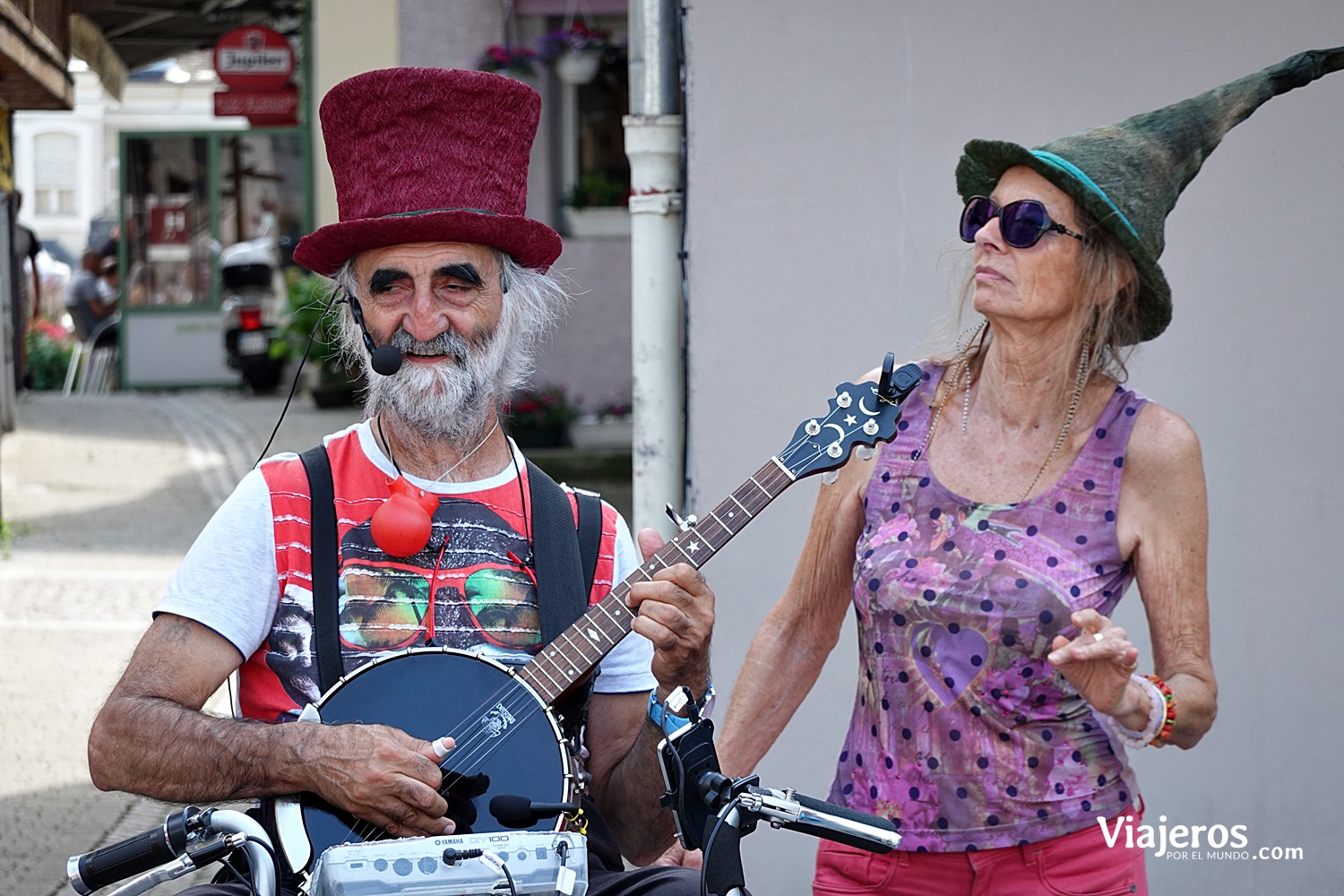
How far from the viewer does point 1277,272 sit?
3.70m

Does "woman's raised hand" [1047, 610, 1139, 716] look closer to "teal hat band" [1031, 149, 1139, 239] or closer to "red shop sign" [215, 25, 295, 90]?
"teal hat band" [1031, 149, 1139, 239]

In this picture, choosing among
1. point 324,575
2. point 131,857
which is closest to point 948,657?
point 324,575

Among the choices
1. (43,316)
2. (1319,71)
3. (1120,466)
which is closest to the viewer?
(1120,466)

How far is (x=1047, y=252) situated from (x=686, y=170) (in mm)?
1458

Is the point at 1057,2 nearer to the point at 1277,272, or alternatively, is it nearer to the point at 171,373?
the point at 1277,272

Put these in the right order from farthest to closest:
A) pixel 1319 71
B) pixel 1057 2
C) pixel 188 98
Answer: pixel 188 98
pixel 1057 2
pixel 1319 71

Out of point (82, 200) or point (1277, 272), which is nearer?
point (1277, 272)

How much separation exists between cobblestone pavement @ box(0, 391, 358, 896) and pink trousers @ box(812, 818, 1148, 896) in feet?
9.09

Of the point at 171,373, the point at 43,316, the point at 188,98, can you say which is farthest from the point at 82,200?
the point at 171,373

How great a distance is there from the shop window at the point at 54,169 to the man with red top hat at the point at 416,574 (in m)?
34.9

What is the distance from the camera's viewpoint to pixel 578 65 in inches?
392

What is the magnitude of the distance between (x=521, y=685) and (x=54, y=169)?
35.8 m

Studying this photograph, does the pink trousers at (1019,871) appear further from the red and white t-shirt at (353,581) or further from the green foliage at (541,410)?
the green foliage at (541,410)

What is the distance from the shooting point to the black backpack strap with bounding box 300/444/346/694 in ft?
8.09
